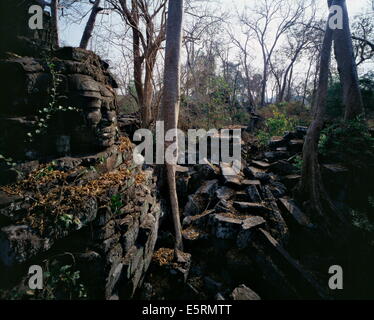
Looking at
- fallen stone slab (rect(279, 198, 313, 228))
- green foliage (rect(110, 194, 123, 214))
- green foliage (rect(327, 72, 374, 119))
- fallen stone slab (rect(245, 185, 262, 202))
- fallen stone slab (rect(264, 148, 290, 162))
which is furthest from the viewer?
green foliage (rect(327, 72, 374, 119))

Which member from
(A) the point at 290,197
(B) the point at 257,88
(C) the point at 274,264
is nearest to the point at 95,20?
(A) the point at 290,197

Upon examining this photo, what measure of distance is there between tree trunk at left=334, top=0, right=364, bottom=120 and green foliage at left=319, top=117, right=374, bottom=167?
29.5 inches

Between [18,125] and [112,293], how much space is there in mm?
2032

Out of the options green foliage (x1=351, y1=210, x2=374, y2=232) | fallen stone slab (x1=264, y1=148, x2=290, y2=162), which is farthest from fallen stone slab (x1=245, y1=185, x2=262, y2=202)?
fallen stone slab (x1=264, y1=148, x2=290, y2=162)

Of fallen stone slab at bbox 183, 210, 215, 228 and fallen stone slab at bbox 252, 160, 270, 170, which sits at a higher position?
fallen stone slab at bbox 252, 160, 270, 170

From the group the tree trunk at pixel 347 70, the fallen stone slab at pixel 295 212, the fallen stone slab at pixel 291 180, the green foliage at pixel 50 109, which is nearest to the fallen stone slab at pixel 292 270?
the fallen stone slab at pixel 295 212

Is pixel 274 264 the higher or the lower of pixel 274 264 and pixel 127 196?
the lower

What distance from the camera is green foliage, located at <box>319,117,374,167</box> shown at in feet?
15.5

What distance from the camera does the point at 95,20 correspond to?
286 inches

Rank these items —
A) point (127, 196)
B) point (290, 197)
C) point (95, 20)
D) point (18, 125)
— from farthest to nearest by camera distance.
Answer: point (95, 20)
point (290, 197)
point (127, 196)
point (18, 125)

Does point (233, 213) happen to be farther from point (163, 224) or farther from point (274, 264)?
point (163, 224)

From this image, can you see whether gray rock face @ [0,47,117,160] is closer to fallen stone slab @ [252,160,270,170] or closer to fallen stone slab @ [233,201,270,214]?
fallen stone slab @ [233,201,270,214]

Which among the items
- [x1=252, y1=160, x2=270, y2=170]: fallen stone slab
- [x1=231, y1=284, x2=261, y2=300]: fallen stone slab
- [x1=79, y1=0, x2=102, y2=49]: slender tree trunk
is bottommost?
[x1=231, y1=284, x2=261, y2=300]: fallen stone slab
